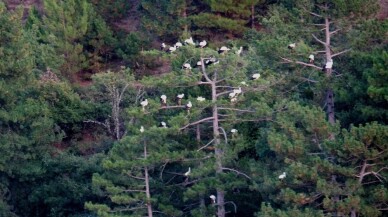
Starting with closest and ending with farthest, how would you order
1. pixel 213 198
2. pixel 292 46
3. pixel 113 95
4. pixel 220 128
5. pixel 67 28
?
pixel 292 46 → pixel 213 198 → pixel 220 128 → pixel 113 95 → pixel 67 28

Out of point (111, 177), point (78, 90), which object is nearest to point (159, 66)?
point (78, 90)

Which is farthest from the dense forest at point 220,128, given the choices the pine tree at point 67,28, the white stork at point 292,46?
the pine tree at point 67,28

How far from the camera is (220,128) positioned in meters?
23.6

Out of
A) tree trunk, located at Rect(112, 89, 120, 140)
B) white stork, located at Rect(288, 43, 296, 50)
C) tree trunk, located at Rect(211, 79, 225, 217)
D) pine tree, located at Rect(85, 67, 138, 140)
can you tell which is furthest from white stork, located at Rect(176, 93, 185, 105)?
tree trunk, located at Rect(112, 89, 120, 140)

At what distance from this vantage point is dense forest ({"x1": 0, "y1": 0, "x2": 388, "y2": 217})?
65.5ft

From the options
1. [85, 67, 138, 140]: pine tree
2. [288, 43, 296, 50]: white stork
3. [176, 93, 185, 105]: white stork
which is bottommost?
[85, 67, 138, 140]: pine tree

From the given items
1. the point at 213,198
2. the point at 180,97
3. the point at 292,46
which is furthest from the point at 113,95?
the point at 292,46

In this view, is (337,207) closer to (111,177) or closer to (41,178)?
(111,177)

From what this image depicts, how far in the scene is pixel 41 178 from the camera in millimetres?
28844

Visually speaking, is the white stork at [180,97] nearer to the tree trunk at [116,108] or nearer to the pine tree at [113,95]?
the pine tree at [113,95]

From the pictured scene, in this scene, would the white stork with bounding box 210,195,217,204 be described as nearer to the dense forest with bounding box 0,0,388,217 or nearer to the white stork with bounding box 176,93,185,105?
the dense forest with bounding box 0,0,388,217

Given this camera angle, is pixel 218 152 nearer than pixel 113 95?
Yes

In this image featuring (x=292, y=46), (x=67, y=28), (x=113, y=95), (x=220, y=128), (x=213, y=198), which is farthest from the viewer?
(x=67, y=28)

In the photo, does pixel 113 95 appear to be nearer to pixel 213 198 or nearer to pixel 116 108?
pixel 116 108
